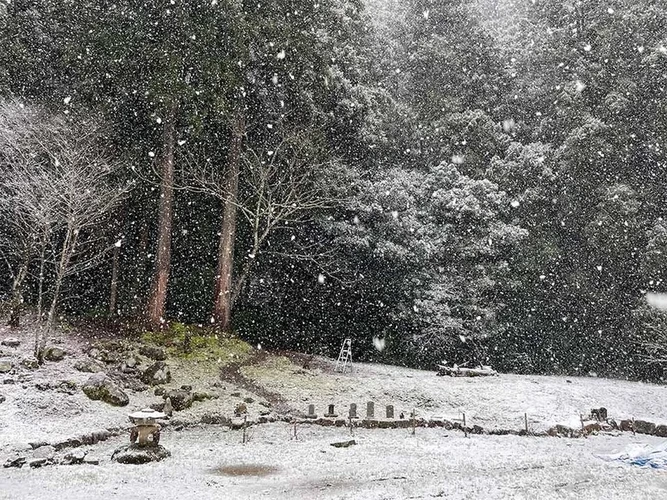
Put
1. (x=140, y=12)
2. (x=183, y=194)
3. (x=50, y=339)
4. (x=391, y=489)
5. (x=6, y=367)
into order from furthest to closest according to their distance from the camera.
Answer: (x=183, y=194), (x=140, y=12), (x=50, y=339), (x=6, y=367), (x=391, y=489)

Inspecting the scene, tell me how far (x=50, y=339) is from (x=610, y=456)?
42.6 feet

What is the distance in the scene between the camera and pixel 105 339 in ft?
50.2

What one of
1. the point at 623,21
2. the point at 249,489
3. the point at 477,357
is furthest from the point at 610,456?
the point at 623,21

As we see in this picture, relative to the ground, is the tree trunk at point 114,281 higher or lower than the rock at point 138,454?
higher

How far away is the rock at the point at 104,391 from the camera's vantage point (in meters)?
11.3

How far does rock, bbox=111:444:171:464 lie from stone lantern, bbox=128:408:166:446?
91 mm

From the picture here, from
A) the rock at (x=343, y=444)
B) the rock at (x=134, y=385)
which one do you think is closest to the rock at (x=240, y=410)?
the rock at (x=134, y=385)

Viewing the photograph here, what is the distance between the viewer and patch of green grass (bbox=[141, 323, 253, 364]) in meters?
15.2

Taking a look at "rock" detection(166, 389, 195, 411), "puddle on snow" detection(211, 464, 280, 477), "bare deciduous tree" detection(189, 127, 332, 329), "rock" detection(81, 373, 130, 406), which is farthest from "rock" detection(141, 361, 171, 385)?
"puddle on snow" detection(211, 464, 280, 477)

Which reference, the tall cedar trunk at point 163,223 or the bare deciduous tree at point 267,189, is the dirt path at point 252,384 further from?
the tall cedar trunk at point 163,223

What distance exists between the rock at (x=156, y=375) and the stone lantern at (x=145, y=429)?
4169 millimetres

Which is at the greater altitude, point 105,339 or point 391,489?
point 105,339

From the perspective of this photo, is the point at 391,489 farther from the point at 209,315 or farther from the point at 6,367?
the point at 209,315

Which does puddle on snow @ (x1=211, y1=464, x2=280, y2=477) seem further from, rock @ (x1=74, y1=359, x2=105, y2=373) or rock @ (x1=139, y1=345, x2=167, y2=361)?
rock @ (x1=139, y1=345, x2=167, y2=361)
